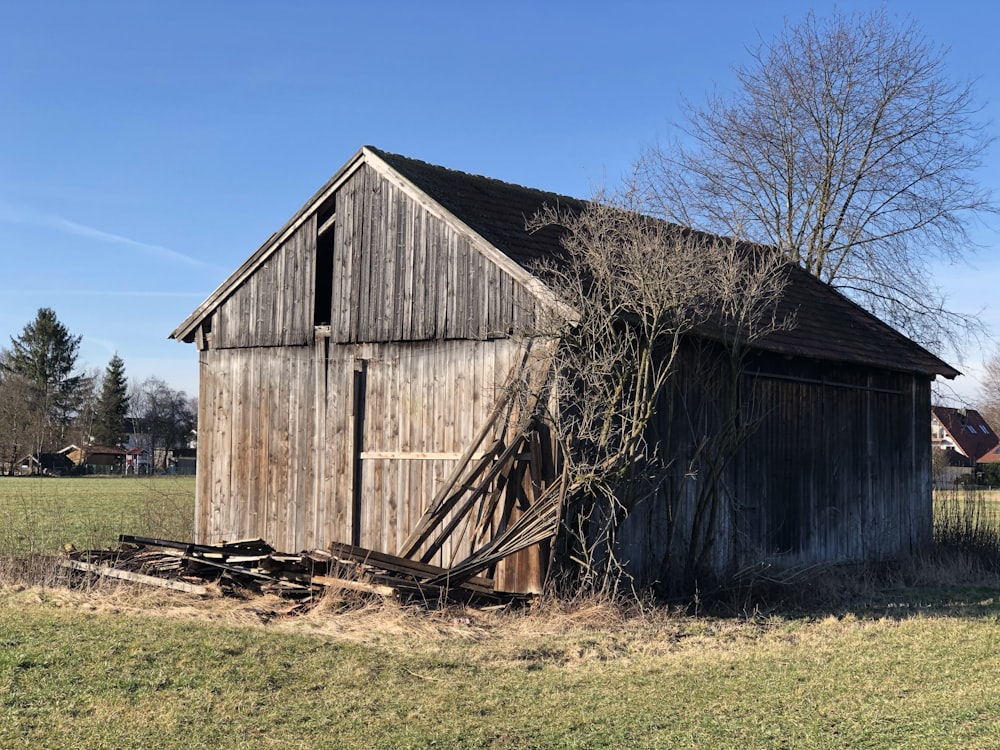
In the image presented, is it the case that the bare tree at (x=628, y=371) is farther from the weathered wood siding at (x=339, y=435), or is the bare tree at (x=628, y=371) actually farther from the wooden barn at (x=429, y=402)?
the weathered wood siding at (x=339, y=435)

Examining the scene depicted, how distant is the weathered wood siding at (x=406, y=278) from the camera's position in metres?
12.8

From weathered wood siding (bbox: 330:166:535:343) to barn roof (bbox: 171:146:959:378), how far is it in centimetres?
25

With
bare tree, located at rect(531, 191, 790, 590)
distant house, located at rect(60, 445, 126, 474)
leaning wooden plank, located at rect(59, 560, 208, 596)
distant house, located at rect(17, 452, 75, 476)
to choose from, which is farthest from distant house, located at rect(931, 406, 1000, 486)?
leaning wooden plank, located at rect(59, 560, 208, 596)

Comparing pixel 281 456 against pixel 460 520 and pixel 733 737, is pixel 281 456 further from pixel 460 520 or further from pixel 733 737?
pixel 733 737

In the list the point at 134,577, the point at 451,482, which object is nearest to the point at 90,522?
the point at 134,577

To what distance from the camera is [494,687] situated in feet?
28.0

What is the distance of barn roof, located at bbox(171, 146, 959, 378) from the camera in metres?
13.5

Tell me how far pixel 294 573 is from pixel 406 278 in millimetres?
4183

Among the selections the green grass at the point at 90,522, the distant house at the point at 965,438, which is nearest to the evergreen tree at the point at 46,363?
the green grass at the point at 90,522

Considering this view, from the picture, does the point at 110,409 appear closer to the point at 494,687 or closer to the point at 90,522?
the point at 90,522

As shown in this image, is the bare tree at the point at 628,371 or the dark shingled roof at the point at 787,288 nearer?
the bare tree at the point at 628,371

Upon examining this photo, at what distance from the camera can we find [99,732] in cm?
722

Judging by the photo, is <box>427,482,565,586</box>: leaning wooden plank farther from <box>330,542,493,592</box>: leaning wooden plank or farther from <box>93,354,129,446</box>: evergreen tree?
<box>93,354,129,446</box>: evergreen tree

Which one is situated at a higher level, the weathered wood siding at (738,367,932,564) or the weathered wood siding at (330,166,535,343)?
the weathered wood siding at (330,166,535,343)
